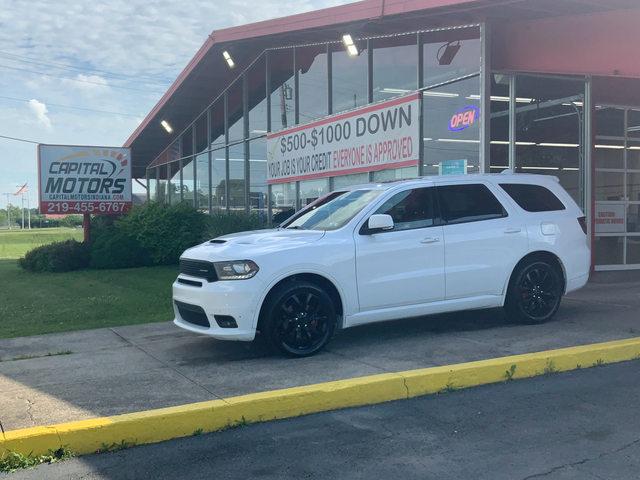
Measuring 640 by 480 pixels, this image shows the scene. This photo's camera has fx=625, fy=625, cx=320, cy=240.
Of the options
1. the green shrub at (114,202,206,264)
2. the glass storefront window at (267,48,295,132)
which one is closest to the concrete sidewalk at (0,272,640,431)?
the green shrub at (114,202,206,264)

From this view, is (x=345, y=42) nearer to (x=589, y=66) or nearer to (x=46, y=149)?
→ (x=589, y=66)

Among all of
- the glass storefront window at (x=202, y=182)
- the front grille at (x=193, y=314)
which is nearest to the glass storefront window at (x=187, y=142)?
the glass storefront window at (x=202, y=182)

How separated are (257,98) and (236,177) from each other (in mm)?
2613

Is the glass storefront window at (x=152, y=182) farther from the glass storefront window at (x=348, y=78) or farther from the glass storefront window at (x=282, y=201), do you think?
the glass storefront window at (x=348, y=78)

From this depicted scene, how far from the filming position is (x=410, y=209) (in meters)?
7.05

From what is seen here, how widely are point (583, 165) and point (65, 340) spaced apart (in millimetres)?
9773

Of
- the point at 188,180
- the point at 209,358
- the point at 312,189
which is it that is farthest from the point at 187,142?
the point at 209,358

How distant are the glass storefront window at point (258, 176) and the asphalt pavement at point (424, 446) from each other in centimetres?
1262

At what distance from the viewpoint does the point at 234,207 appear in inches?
763

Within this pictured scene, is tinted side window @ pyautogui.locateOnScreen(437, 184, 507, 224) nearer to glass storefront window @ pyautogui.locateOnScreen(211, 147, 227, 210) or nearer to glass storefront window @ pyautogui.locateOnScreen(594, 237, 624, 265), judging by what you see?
glass storefront window @ pyautogui.locateOnScreen(594, 237, 624, 265)

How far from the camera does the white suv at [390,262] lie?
611cm

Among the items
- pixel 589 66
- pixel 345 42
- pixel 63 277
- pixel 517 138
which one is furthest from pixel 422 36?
pixel 63 277

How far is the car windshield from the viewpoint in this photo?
6.92 meters

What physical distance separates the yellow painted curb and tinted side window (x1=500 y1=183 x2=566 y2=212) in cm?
205
